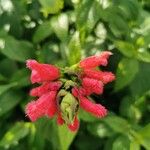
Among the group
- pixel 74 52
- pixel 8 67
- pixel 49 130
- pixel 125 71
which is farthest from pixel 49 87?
pixel 8 67

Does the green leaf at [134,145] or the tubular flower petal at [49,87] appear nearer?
the tubular flower petal at [49,87]

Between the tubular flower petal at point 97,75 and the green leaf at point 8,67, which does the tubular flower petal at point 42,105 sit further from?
the green leaf at point 8,67

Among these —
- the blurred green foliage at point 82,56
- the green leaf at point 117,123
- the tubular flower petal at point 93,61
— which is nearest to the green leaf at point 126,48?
the blurred green foliage at point 82,56

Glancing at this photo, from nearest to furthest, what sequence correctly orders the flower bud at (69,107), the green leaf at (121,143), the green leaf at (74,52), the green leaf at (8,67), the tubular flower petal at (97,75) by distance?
the flower bud at (69,107) → the tubular flower petal at (97,75) → the green leaf at (74,52) → the green leaf at (121,143) → the green leaf at (8,67)

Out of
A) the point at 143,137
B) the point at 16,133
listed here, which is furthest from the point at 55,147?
the point at 143,137

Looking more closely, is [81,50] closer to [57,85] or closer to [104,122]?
[104,122]

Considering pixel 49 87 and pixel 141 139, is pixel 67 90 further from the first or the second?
pixel 141 139

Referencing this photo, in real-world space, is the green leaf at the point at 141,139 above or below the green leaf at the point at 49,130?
above

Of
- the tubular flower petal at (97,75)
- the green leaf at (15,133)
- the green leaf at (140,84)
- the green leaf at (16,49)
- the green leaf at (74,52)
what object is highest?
the tubular flower petal at (97,75)

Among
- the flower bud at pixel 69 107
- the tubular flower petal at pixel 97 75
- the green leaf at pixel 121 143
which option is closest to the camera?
the flower bud at pixel 69 107
